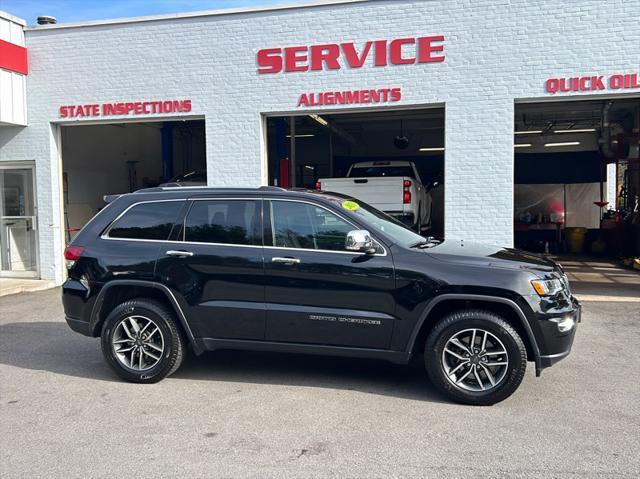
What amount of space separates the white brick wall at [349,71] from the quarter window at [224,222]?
5.36 m

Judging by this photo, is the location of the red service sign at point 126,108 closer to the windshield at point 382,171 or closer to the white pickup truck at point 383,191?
the white pickup truck at point 383,191

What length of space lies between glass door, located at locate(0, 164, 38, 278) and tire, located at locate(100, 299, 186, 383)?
7.78m

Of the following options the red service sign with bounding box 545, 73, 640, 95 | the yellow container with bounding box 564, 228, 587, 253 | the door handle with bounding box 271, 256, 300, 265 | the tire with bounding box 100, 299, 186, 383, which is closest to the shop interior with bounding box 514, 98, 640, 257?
the yellow container with bounding box 564, 228, 587, 253

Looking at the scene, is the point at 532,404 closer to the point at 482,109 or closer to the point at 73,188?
the point at 482,109

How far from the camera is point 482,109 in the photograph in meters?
9.69

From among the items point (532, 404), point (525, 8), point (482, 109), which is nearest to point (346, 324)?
point (532, 404)

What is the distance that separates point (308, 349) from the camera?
5.06m

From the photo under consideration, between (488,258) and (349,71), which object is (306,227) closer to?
(488,258)

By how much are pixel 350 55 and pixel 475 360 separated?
693cm

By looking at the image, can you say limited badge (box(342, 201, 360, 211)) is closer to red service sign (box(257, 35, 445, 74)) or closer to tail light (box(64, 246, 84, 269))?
tail light (box(64, 246, 84, 269))

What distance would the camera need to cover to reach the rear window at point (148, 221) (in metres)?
5.48

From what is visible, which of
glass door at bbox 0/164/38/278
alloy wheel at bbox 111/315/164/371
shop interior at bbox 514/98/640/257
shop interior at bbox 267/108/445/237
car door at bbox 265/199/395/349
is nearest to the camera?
car door at bbox 265/199/395/349

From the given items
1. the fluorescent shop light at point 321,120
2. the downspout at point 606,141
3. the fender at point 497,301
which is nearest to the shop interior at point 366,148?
the fluorescent shop light at point 321,120

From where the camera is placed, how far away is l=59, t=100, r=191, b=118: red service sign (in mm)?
10961
